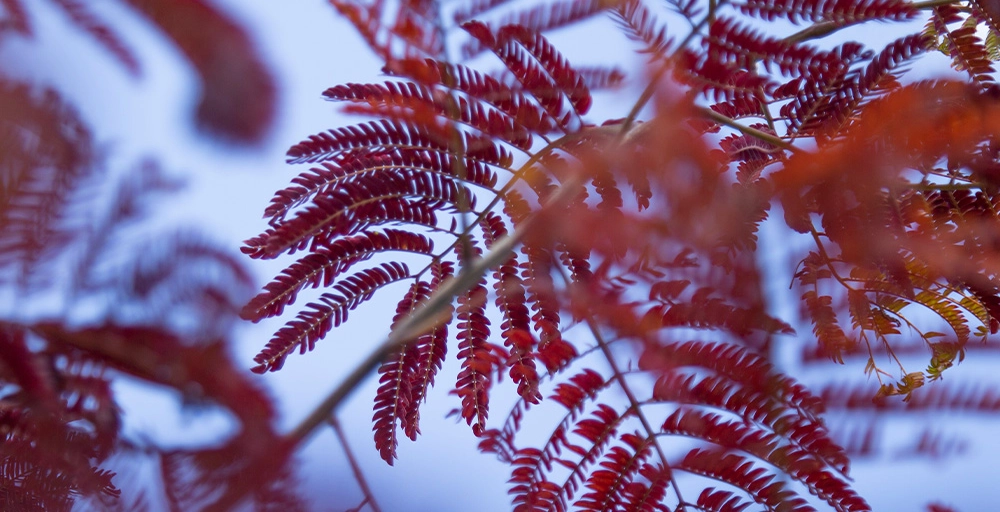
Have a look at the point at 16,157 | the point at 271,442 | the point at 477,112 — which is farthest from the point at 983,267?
the point at 16,157

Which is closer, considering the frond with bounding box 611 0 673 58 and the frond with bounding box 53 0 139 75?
the frond with bounding box 53 0 139 75

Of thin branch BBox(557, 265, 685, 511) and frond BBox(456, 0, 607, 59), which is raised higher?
frond BBox(456, 0, 607, 59)

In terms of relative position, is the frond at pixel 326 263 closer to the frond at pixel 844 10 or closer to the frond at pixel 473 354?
the frond at pixel 473 354

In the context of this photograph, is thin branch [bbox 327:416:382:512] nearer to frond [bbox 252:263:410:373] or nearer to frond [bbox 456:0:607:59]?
frond [bbox 252:263:410:373]

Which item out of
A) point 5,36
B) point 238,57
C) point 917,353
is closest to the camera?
point 238,57

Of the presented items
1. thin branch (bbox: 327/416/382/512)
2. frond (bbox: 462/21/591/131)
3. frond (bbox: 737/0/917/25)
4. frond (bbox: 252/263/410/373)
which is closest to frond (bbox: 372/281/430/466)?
frond (bbox: 252/263/410/373)

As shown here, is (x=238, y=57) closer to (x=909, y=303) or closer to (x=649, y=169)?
(x=649, y=169)

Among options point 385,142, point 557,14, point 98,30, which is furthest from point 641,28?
point 98,30

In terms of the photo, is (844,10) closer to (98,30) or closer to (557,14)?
(557,14)

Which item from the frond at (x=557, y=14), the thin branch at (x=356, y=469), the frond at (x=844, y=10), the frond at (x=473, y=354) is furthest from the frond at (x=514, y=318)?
the frond at (x=844, y=10)
